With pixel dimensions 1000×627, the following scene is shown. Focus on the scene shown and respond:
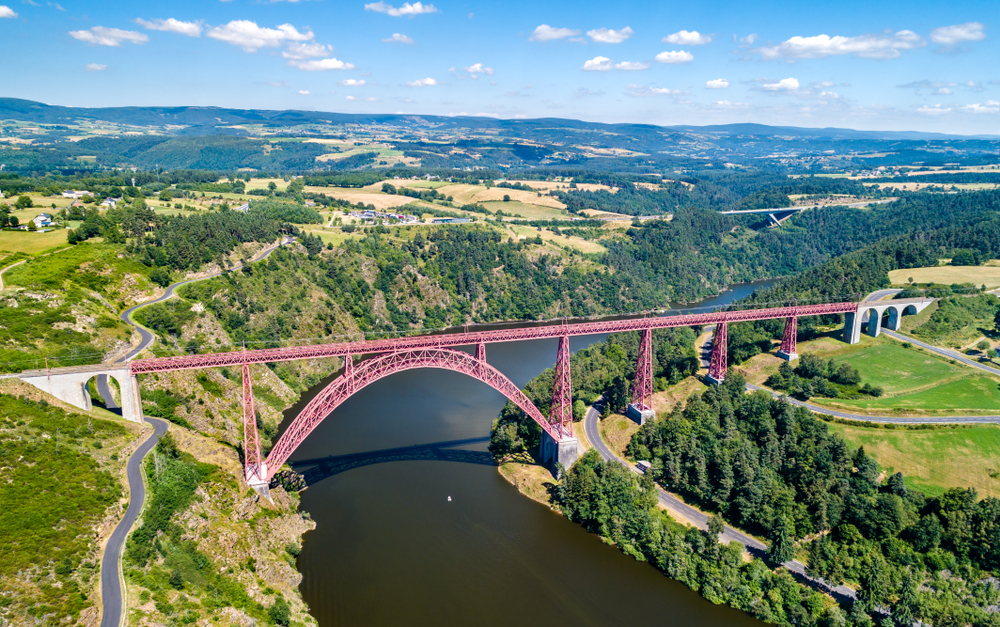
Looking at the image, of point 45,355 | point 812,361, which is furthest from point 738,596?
point 45,355

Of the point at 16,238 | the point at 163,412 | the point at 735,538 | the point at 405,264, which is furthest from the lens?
the point at 405,264

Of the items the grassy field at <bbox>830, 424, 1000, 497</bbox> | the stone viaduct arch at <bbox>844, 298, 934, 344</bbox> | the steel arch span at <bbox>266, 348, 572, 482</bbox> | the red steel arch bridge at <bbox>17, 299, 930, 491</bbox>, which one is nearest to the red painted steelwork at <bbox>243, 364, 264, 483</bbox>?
the red steel arch bridge at <bbox>17, 299, 930, 491</bbox>

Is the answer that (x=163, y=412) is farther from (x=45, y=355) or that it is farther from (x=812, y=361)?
(x=812, y=361)

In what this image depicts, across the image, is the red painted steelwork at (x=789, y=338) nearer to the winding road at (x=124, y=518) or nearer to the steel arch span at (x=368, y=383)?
the steel arch span at (x=368, y=383)

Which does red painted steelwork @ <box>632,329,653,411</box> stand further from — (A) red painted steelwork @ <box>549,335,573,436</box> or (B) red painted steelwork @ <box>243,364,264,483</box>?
(B) red painted steelwork @ <box>243,364,264,483</box>

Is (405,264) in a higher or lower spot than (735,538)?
higher

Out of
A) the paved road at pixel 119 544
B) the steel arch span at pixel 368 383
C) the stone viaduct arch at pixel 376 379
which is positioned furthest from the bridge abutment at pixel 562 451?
the paved road at pixel 119 544
